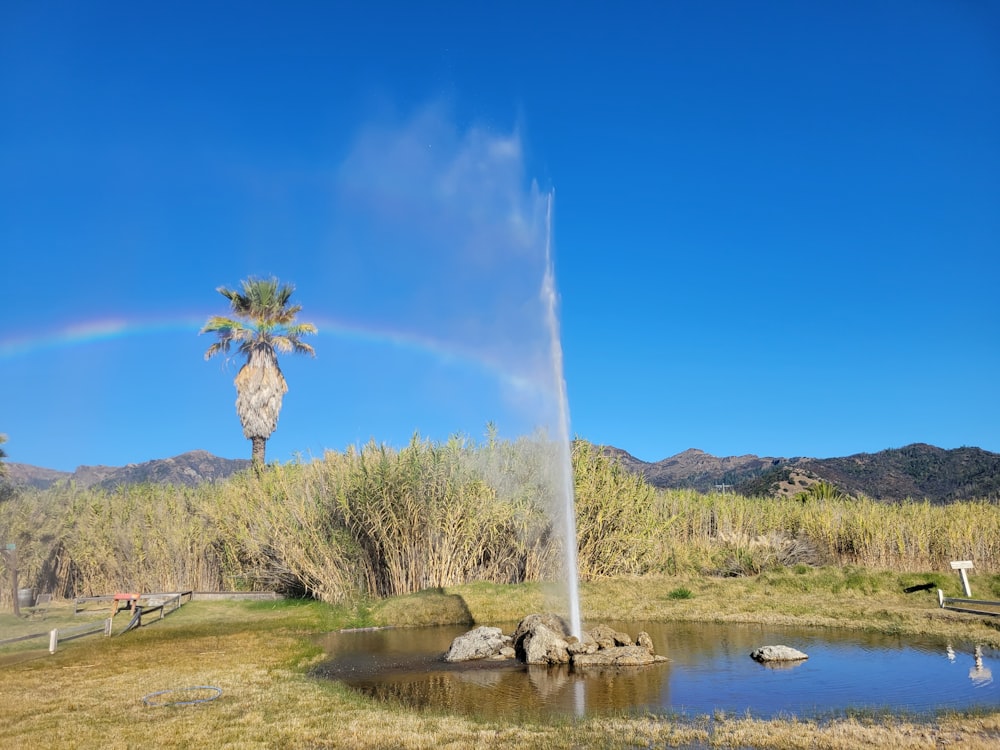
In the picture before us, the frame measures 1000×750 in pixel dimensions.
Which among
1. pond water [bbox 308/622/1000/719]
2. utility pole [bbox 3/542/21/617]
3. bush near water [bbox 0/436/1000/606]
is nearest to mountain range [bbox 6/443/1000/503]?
bush near water [bbox 0/436/1000/606]

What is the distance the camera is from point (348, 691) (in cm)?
1009

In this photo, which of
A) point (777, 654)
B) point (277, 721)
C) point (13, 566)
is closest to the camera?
point (277, 721)

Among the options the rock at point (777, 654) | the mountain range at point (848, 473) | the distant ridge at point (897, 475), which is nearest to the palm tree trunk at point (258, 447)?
the rock at point (777, 654)

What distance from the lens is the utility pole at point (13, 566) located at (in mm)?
18984

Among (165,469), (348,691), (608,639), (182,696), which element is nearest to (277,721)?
(348,691)

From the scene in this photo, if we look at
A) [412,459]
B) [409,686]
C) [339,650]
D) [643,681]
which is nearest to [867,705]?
[643,681]

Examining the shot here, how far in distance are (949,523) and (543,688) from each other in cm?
1967

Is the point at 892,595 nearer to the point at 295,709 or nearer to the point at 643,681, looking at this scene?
the point at 643,681

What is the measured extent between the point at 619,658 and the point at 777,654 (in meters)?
2.59

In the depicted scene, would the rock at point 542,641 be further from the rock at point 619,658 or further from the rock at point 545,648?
the rock at point 619,658

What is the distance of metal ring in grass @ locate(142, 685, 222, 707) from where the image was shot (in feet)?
29.8

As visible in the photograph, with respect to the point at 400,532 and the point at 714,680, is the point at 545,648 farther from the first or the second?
the point at 400,532

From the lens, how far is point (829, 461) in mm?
95938

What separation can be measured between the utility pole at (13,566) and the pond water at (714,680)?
1074cm
